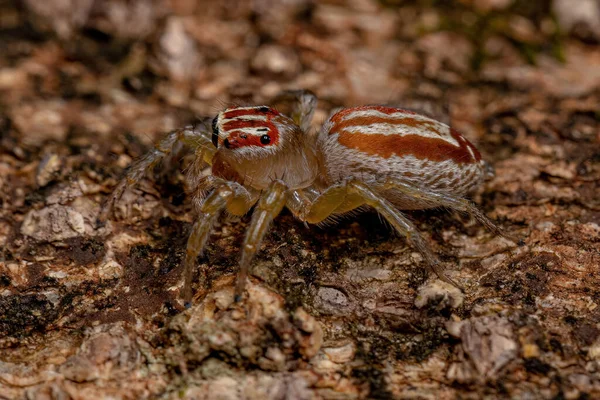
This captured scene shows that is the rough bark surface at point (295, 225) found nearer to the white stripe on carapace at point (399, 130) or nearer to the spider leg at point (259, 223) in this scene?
the spider leg at point (259, 223)

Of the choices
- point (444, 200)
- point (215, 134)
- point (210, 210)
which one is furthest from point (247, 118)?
point (444, 200)

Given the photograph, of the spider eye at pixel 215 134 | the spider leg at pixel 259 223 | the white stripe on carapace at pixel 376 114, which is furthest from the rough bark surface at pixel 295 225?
the white stripe on carapace at pixel 376 114

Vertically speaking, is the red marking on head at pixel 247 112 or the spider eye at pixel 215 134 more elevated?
the red marking on head at pixel 247 112

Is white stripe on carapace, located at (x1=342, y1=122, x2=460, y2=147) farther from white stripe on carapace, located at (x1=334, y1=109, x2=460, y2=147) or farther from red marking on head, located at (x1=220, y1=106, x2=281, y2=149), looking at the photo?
red marking on head, located at (x1=220, y1=106, x2=281, y2=149)

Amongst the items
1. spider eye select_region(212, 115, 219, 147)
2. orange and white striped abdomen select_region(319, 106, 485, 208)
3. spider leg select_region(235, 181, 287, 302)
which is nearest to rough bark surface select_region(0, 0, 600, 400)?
spider leg select_region(235, 181, 287, 302)

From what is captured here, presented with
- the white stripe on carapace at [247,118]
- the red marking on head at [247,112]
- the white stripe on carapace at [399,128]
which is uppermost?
the white stripe on carapace at [399,128]

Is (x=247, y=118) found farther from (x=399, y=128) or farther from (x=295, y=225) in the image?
(x=399, y=128)

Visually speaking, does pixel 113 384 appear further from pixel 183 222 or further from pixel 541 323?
pixel 541 323
